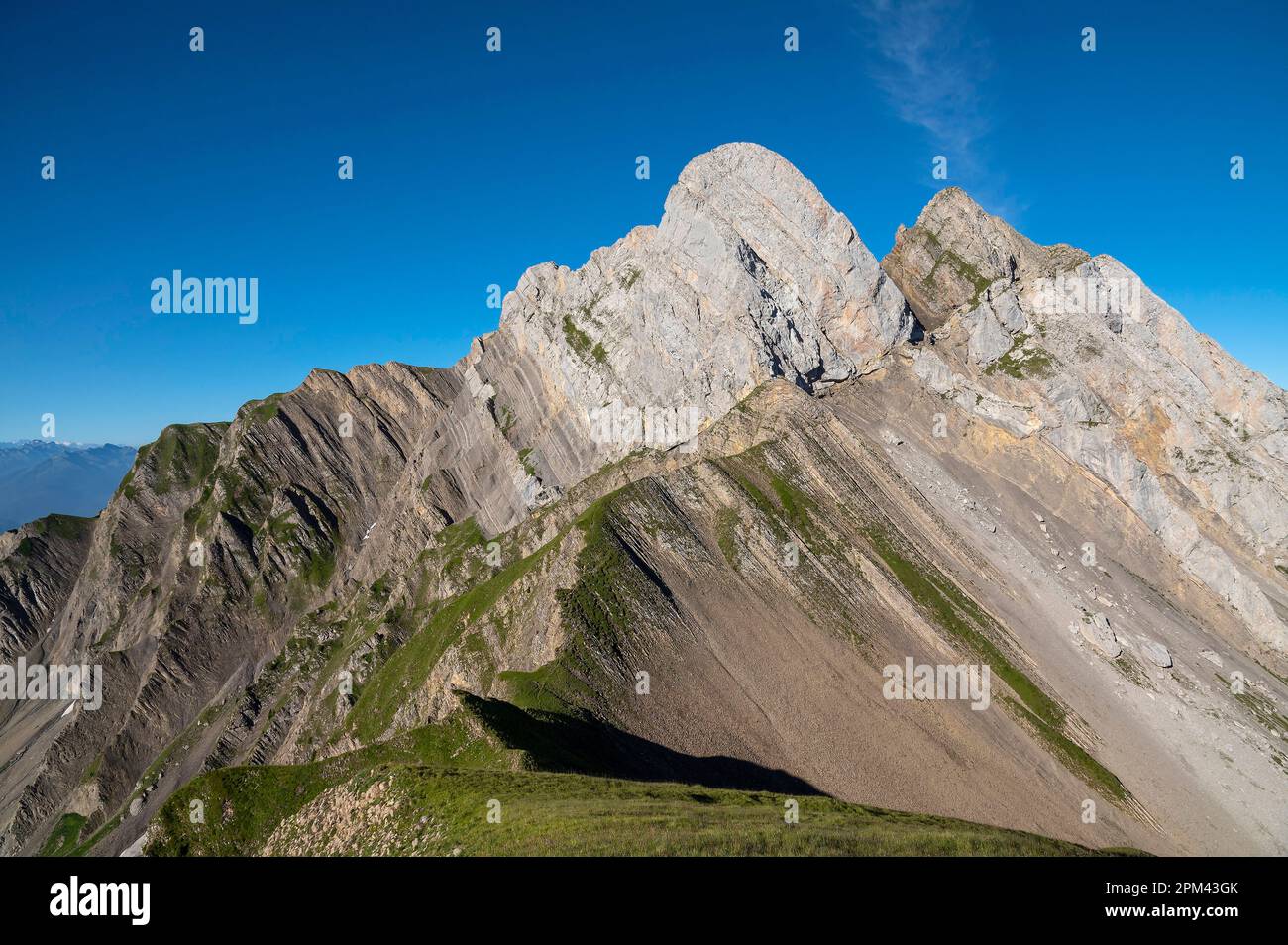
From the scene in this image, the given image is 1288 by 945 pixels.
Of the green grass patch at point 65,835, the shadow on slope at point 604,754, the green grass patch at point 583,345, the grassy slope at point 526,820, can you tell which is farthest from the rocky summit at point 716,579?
the green grass patch at point 583,345

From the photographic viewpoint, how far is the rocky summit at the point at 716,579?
46.3m

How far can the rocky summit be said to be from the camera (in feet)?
152

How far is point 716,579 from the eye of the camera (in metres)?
74.2

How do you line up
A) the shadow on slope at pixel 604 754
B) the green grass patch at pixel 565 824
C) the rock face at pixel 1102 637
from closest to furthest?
the green grass patch at pixel 565 824
the shadow on slope at pixel 604 754
the rock face at pixel 1102 637

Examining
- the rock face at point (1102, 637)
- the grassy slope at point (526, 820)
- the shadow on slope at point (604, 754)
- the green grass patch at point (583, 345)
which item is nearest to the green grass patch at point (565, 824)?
the grassy slope at point (526, 820)

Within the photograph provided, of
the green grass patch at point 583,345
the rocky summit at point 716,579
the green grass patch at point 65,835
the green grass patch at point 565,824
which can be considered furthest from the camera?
the green grass patch at point 583,345

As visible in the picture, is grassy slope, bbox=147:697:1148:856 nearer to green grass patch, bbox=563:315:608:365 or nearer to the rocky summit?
the rocky summit

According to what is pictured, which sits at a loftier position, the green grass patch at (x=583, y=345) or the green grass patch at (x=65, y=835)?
the green grass patch at (x=583, y=345)

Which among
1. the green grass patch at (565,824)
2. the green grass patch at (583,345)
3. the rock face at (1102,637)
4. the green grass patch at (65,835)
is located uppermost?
the green grass patch at (583,345)

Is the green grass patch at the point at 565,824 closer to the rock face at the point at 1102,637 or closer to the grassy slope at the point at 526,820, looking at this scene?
the grassy slope at the point at 526,820

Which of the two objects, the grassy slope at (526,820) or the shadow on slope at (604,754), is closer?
the grassy slope at (526,820)

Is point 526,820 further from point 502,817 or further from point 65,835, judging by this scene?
point 65,835
